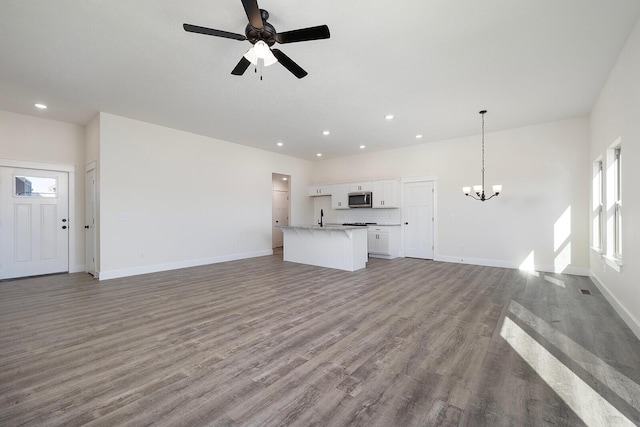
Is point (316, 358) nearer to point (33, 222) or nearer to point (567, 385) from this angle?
point (567, 385)

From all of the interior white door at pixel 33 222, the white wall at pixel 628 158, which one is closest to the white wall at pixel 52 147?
the interior white door at pixel 33 222

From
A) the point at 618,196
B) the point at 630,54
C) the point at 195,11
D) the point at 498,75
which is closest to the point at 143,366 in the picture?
the point at 195,11

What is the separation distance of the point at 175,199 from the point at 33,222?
252 cm

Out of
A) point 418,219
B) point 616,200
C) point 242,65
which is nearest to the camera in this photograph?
point 242,65

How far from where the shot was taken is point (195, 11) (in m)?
2.52

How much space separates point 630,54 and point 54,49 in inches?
244

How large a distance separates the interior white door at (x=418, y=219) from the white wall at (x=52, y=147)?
758 cm

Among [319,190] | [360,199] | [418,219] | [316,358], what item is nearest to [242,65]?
[316,358]

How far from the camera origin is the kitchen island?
5.71m

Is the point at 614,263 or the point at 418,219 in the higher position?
the point at 418,219

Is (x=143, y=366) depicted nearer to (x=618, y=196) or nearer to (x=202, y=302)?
(x=202, y=302)

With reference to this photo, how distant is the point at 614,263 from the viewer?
3.39 metres

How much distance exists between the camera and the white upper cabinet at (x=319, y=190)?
884 centimetres

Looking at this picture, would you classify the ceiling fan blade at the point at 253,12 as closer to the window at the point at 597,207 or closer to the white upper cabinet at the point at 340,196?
the window at the point at 597,207
